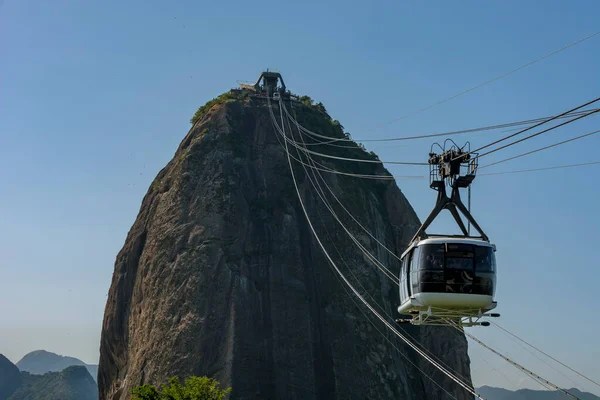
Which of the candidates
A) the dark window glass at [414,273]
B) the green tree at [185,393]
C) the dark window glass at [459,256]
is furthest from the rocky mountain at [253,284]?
the dark window glass at [459,256]

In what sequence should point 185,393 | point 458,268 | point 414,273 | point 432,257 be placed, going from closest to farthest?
point 458,268 < point 432,257 < point 414,273 < point 185,393

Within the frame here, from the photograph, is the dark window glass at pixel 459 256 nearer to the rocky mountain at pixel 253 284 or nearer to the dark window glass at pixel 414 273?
the dark window glass at pixel 414 273

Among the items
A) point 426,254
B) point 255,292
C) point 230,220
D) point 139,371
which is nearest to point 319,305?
point 255,292

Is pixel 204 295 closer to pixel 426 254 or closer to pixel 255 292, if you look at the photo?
pixel 255 292

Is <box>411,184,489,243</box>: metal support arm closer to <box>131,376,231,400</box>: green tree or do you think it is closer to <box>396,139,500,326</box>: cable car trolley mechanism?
<box>396,139,500,326</box>: cable car trolley mechanism

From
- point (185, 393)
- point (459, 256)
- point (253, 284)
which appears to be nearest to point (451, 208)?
point (459, 256)

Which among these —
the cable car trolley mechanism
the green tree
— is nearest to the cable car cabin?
the cable car trolley mechanism

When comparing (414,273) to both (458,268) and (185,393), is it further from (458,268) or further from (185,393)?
(185,393)
